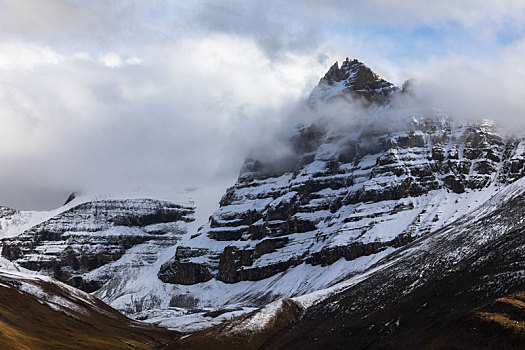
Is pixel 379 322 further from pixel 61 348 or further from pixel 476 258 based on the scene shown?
pixel 61 348

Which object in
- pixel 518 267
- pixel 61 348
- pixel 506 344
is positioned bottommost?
pixel 506 344

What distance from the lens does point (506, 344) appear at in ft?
379

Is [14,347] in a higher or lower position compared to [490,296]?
higher

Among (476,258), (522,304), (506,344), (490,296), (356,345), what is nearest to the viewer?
(506,344)

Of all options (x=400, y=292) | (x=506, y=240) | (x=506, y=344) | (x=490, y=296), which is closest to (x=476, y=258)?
(x=506, y=240)

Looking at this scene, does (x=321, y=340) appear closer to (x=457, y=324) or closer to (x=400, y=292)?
(x=400, y=292)

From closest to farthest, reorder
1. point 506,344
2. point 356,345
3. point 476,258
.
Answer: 1. point 506,344
2. point 356,345
3. point 476,258

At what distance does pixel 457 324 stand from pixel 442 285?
140ft

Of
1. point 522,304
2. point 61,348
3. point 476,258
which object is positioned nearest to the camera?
point 522,304

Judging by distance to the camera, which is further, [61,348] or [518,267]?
[61,348]

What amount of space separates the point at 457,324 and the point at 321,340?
60.3 meters

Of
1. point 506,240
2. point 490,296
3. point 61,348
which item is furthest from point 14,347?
point 506,240

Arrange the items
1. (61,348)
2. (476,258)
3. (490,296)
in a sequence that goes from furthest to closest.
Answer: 1. (61,348)
2. (476,258)
3. (490,296)

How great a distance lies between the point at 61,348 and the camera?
197 m
